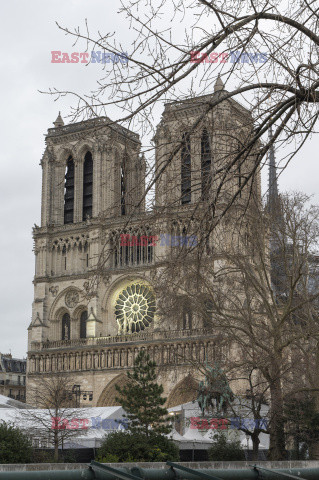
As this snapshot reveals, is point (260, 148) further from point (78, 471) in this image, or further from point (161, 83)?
point (78, 471)

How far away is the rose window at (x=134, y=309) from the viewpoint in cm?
4384

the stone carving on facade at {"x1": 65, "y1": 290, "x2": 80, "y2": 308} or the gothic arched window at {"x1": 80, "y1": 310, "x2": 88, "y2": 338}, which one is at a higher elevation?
the stone carving on facade at {"x1": 65, "y1": 290, "x2": 80, "y2": 308}

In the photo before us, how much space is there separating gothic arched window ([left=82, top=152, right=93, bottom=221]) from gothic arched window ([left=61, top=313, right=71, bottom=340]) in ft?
22.4

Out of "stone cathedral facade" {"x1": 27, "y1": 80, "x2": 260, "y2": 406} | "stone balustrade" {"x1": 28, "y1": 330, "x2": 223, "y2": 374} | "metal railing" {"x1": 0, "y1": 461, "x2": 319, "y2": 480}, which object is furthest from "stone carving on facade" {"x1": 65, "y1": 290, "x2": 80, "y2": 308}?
"metal railing" {"x1": 0, "y1": 461, "x2": 319, "y2": 480}

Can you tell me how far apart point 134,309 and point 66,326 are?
5.18 meters

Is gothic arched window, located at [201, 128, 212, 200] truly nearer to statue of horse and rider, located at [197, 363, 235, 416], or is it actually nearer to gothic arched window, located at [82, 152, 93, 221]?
statue of horse and rider, located at [197, 363, 235, 416]

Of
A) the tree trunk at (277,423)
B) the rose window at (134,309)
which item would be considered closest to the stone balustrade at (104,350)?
the rose window at (134,309)

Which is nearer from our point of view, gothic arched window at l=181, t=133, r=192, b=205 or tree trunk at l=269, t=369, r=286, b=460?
gothic arched window at l=181, t=133, r=192, b=205

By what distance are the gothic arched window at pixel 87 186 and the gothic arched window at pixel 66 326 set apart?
6.83 m

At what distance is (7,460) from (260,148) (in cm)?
1548

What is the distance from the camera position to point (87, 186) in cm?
4834

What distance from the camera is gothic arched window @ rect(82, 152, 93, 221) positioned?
47781mm

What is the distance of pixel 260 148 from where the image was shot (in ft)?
19.6

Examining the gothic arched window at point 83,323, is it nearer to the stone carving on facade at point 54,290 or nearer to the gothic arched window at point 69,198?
the stone carving on facade at point 54,290
